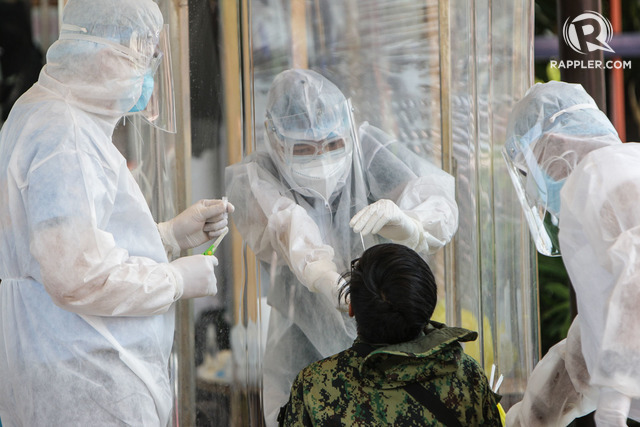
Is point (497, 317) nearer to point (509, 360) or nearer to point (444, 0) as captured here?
point (509, 360)

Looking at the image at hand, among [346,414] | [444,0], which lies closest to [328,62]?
[444,0]

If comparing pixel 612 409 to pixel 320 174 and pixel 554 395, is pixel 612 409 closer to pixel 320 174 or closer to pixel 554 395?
pixel 554 395

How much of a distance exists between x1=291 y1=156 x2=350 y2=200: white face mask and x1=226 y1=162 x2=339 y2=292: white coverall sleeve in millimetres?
66

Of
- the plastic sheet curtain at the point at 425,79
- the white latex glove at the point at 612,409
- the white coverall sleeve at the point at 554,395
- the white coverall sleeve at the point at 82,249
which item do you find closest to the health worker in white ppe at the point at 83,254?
the white coverall sleeve at the point at 82,249

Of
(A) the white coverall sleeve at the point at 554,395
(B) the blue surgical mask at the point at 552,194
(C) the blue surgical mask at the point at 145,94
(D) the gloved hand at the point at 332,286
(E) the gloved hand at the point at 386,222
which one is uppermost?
(C) the blue surgical mask at the point at 145,94

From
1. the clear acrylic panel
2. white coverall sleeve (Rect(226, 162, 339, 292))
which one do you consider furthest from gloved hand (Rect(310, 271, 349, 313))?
the clear acrylic panel

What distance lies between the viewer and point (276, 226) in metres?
2.03

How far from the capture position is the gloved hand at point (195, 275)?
64.9 inches

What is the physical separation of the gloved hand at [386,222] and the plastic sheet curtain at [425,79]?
347mm

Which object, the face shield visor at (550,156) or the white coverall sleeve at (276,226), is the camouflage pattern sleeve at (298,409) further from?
the face shield visor at (550,156)

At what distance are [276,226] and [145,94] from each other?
50 centimetres

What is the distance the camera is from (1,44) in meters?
2.39

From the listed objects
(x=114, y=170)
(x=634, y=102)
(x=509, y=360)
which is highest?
(x=634, y=102)

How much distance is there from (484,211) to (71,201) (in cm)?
148
